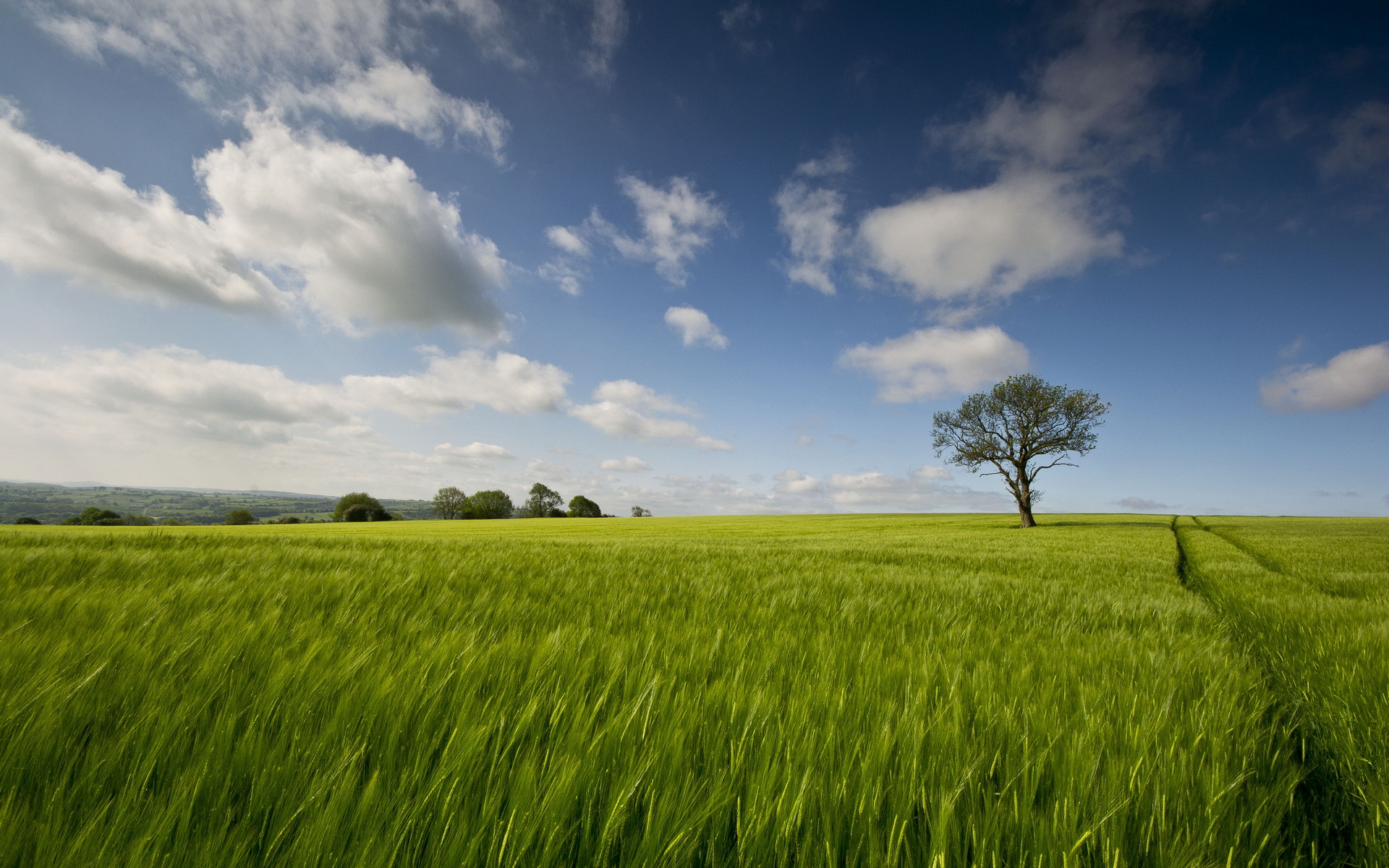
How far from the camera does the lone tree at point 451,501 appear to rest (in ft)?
336

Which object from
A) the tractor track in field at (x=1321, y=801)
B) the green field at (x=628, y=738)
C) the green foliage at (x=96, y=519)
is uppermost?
the green field at (x=628, y=738)

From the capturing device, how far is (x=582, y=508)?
319 ft

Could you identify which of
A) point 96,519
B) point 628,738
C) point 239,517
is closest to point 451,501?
point 239,517

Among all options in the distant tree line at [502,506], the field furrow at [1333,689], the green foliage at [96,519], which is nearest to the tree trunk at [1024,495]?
the field furrow at [1333,689]

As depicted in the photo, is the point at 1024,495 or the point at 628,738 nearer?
the point at 628,738

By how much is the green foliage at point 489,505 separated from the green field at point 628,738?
99.0 meters

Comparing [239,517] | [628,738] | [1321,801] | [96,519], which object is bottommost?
[96,519]

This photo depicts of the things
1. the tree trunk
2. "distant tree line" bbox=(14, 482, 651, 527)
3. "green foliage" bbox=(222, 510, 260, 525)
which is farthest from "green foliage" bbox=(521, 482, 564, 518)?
the tree trunk

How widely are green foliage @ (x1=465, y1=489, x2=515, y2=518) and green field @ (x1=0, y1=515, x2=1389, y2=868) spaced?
325ft

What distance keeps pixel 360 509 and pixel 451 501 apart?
25119mm

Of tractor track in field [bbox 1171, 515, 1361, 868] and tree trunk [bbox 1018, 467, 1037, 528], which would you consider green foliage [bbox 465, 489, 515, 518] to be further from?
tractor track in field [bbox 1171, 515, 1361, 868]

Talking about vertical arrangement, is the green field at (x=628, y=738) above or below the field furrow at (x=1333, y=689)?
above

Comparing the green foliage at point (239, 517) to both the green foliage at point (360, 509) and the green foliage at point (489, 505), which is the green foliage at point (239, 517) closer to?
the green foliage at point (360, 509)

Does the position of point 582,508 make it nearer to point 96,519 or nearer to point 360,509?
point 360,509
